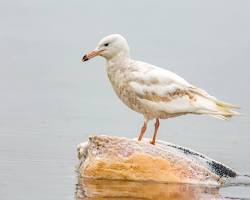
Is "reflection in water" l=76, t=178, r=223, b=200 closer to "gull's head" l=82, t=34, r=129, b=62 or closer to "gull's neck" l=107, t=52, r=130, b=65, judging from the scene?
"gull's neck" l=107, t=52, r=130, b=65

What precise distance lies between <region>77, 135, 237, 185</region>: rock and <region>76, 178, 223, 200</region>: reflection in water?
7.4 inches

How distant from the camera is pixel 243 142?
24.8 meters

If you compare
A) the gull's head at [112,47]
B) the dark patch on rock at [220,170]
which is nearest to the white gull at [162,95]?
the gull's head at [112,47]

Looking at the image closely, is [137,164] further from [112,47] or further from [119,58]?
[112,47]

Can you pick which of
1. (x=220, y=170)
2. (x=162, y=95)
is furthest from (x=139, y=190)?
(x=220, y=170)

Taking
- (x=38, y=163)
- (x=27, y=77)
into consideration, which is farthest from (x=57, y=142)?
(x=27, y=77)

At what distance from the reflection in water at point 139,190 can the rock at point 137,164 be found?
7.4 inches

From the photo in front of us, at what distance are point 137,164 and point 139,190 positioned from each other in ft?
2.85

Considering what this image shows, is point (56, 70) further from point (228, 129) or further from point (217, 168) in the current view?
point (217, 168)

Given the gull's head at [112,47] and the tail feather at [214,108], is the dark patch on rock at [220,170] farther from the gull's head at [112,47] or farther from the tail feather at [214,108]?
the gull's head at [112,47]

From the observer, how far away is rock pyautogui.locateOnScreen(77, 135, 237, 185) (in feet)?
55.2

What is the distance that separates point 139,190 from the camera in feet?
52.6

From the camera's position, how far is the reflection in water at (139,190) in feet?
50.9

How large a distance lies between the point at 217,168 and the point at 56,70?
41.8m
